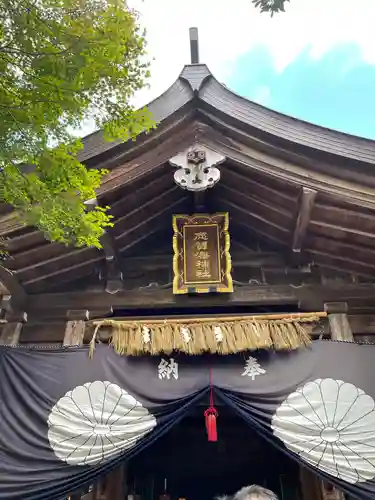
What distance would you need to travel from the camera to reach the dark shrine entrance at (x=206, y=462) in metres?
6.63

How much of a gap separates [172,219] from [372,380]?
3.18 meters

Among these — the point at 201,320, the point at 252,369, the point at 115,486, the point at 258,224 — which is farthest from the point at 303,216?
the point at 115,486

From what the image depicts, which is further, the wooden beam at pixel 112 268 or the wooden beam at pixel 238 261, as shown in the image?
the wooden beam at pixel 238 261

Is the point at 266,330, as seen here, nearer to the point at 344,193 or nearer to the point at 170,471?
the point at 344,193

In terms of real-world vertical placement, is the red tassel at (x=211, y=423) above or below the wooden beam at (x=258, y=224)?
below

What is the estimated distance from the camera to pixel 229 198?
20.4 feet

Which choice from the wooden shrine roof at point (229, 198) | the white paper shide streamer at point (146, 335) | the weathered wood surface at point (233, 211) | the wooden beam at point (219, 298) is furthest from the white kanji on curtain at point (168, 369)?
the weathered wood surface at point (233, 211)

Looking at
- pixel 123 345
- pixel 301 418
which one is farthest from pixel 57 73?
pixel 301 418

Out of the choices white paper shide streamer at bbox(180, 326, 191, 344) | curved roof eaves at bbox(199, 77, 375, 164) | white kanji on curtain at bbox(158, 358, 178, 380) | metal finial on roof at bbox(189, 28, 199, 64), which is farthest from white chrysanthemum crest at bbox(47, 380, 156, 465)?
metal finial on roof at bbox(189, 28, 199, 64)

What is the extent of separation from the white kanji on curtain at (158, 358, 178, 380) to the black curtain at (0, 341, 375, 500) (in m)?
0.01

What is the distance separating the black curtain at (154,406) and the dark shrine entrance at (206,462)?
6.37 ft

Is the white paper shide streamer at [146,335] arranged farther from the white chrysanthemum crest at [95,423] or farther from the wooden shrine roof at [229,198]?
the wooden shrine roof at [229,198]

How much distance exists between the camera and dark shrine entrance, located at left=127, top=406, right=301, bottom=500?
6633 millimetres

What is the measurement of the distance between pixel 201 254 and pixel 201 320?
1.01 metres
